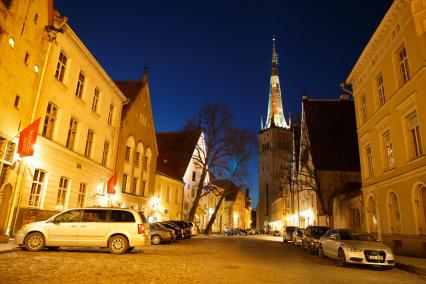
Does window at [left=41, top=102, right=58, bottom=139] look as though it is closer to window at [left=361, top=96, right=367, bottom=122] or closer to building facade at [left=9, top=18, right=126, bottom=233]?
building facade at [left=9, top=18, right=126, bottom=233]

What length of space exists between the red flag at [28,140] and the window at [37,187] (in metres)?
2.33

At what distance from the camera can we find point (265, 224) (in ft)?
311

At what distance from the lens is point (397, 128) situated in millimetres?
18469

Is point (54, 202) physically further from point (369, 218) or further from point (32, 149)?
point (369, 218)

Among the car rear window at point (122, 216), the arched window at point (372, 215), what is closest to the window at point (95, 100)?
the car rear window at point (122, 216)

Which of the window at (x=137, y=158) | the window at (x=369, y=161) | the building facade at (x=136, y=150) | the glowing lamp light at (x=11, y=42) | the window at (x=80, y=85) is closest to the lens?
the glowing lamp light at (x=11, y=42)

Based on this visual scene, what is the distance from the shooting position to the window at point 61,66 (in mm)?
20297

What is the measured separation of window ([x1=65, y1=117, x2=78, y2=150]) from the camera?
72.1 ft

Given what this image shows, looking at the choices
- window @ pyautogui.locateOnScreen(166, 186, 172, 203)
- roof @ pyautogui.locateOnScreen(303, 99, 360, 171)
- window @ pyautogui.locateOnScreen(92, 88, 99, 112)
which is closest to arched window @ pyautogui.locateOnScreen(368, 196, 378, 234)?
roof @ pyautogui.locateOnScreen(303, 99, 360, 171)

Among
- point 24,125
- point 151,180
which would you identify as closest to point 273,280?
point 24,125

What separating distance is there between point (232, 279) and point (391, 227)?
14.0 m

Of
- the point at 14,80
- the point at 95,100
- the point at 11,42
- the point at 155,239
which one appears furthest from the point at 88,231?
the point at 95,100

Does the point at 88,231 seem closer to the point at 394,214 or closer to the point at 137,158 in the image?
the point at 394,214

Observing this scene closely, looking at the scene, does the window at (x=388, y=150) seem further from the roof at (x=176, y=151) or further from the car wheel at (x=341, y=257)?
the roof at (x=176, y=151)
